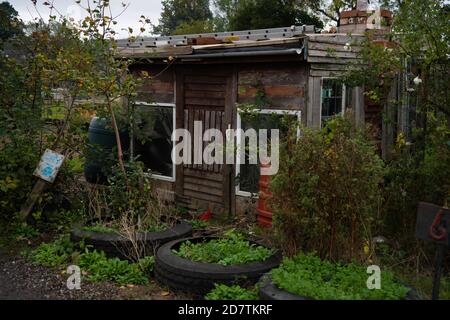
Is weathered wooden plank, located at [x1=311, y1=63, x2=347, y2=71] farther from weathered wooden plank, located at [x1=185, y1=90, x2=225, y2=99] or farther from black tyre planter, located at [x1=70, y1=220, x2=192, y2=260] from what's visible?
black tyre planter, located at [x1=70, y1=220, x2=192, y2=260]

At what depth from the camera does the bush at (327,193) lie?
523 centimetres

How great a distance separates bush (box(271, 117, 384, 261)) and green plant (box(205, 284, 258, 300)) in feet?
2.76

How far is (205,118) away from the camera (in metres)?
8.73

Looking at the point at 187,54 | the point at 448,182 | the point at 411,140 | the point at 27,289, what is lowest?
the point at 27,289

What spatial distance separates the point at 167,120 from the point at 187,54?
161cm

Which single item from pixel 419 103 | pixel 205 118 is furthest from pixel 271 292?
pixel 205 118

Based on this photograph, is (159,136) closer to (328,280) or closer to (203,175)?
(203,175)

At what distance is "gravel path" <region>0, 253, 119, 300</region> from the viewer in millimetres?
5312

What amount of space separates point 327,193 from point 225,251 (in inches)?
50.5

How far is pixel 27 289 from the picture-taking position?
18.2ft

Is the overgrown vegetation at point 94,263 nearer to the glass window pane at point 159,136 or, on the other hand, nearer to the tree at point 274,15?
the glass window pane at point 159,136

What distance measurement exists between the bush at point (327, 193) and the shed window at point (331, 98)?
7.84ft
